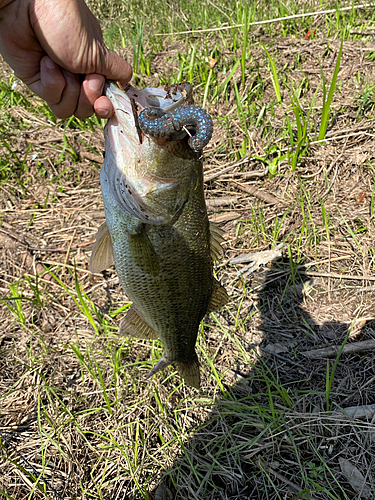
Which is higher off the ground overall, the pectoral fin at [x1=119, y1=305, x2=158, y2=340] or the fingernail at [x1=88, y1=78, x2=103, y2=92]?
the fingernail at [x1=88, y1=78, x2=103, y2=92]

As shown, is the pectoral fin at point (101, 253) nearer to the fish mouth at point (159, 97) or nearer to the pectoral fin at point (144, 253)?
the pectoral fin at point (144, 253)

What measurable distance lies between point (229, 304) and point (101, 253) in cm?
162

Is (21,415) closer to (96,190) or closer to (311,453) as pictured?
(311,453)

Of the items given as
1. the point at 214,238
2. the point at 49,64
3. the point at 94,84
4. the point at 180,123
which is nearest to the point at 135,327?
the point at 214,238

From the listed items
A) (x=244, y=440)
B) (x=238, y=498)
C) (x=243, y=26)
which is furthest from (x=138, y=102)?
(x=243, y=26)

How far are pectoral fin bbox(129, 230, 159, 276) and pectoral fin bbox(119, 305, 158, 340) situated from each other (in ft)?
1.54

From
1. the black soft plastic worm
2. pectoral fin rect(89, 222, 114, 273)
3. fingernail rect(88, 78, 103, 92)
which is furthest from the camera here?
pectoral fin rect(89, 222, 114, 273)

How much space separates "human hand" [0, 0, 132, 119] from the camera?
1934mm

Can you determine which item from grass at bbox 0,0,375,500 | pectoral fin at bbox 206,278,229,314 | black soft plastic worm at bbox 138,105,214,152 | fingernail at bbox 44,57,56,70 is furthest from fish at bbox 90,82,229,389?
grass at bbox 0,0,375,500

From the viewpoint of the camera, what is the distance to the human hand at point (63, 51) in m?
1.93

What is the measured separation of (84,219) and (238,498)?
9.82 ft

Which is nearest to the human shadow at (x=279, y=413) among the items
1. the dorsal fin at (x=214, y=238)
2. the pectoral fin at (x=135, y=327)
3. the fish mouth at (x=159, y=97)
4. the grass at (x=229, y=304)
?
the grass at (x=229, y=304)

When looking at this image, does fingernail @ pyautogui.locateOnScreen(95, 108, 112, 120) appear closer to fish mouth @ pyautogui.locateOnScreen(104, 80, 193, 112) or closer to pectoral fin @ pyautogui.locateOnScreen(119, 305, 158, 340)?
fish mouth @ pyautogui.locateOnScreen(104, 80, 193, 112)

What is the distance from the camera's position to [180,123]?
160 cm
